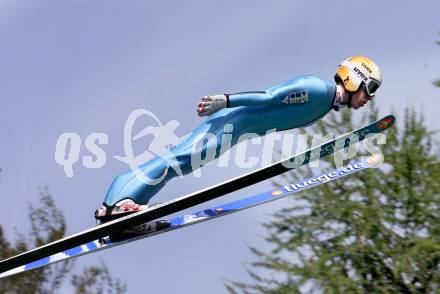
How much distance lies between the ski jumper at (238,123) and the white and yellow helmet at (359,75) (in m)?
0.23

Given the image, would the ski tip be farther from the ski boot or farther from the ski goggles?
the ski boot

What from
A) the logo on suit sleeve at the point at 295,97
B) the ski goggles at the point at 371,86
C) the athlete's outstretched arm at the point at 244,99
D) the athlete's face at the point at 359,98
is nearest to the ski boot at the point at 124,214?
the athlete's outstretched arm at the point at 244,99

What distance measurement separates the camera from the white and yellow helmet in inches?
404

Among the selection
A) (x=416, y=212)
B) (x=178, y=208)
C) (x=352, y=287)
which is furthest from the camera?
(x=416, y=212)

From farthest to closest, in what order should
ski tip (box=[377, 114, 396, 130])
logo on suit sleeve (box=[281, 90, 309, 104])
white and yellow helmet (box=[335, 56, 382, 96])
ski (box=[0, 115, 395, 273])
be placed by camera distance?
ski tip (box=[377, 114, 396, 130]), white and yellow helmet (box=[335, 56, 382, 96]), logo on suit sleeve (box=[281, 90, 309, 104]), ski (box=[0, 115, 395, 273])

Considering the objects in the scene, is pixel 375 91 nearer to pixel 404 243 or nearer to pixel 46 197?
pixel 404 243

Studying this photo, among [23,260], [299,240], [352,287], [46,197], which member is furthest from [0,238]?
[23,260]

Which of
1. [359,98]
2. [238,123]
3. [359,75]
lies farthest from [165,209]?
[359,75]

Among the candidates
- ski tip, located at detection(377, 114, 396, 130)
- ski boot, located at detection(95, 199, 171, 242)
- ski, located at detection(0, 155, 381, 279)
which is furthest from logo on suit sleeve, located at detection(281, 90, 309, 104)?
ski boot, located at detection(95, 199, 171, 242)

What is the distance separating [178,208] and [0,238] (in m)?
14.7

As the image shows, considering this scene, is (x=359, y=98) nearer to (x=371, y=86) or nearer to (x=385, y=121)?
(x=371, y=86)

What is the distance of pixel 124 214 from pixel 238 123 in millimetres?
1425

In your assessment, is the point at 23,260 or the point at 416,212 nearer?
the point at 23,260

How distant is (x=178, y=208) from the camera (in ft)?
32.3
